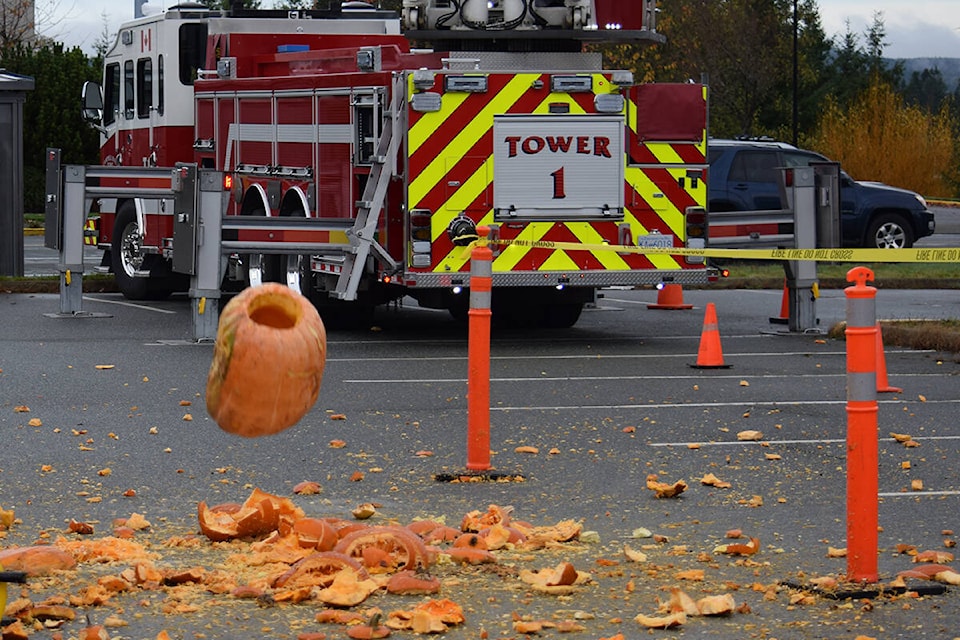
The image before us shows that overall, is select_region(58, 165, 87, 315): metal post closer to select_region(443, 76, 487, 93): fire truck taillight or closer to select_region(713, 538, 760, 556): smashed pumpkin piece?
select_region(443, 76, 487, 93): fire truck taillight

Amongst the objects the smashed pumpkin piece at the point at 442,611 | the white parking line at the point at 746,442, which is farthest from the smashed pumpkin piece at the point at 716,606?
the white parking line at the point at 746,442

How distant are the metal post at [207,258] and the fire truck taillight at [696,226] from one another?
4.20 metres

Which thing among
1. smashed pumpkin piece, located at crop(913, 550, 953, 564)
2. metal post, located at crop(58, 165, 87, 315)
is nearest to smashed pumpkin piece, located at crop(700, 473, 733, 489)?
smashed pumpkin piece, located at crop(913, 550, 953, 564)

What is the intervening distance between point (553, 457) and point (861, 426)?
10.3 ft

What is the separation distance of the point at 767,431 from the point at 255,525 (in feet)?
13.9

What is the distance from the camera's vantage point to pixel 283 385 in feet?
19.3

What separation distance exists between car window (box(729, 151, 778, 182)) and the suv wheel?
2122 millimetres

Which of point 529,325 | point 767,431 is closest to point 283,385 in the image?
point 767,431

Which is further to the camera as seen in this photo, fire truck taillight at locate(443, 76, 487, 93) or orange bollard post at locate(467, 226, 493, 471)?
fire truck taillight at locate(443, 76, 487, 93)

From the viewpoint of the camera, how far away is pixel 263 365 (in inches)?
230

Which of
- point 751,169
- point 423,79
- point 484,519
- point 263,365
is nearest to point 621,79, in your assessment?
point 423,79

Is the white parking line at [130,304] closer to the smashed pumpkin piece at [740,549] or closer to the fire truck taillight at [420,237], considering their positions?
the fire truck taillight at [420,237]

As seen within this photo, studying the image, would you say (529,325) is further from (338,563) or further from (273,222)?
(338,563)

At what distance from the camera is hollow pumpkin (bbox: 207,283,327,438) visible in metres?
5.86
